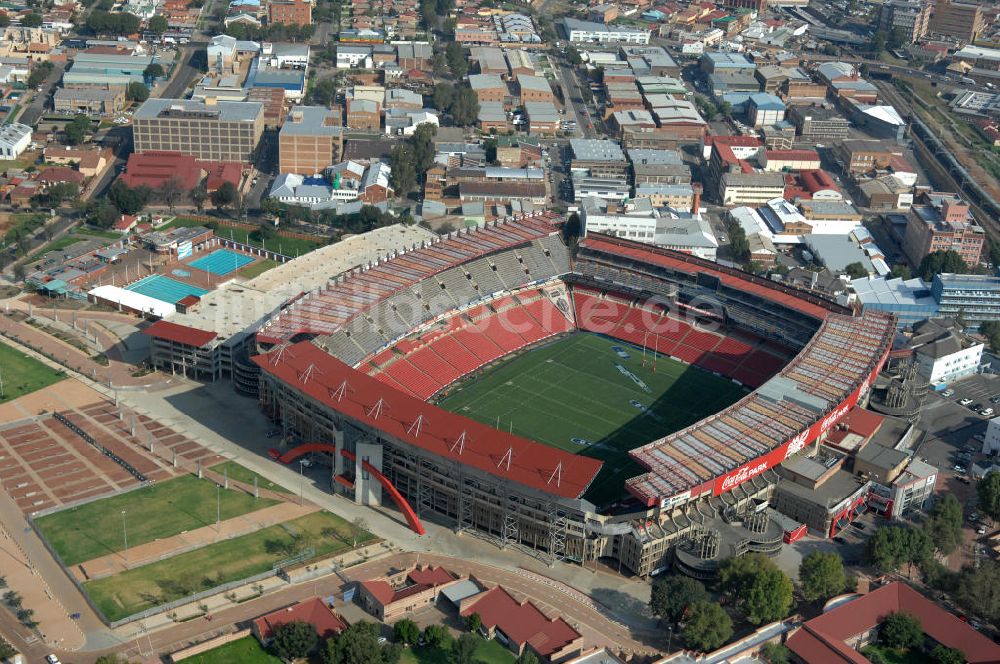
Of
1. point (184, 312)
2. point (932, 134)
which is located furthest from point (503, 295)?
point (932, 134)

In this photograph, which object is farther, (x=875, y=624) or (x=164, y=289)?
(x=164, y=289)

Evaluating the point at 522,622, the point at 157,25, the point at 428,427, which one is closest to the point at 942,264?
the point at 428,427

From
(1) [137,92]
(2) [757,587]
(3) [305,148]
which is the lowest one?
(2) [757,587]

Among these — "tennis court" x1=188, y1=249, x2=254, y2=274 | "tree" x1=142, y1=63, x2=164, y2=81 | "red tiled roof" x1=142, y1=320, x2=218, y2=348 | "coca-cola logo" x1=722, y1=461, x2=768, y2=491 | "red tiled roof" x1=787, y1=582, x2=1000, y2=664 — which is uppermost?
"tree" x1=142, y1=63, x2=164, y2=81

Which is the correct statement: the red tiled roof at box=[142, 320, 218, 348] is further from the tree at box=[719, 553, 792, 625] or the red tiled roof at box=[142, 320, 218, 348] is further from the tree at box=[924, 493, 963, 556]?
the tree at box=[924, 493, 963, 556]

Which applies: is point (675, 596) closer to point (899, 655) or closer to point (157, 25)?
point (899, 655)

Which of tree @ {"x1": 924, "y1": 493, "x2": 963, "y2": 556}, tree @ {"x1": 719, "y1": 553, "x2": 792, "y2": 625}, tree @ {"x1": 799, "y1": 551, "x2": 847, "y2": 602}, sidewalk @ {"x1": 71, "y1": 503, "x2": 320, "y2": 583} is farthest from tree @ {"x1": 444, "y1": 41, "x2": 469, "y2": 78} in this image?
tree @ {"x1": 719, "y1": 553, "x2": 792, "y2": 625}
